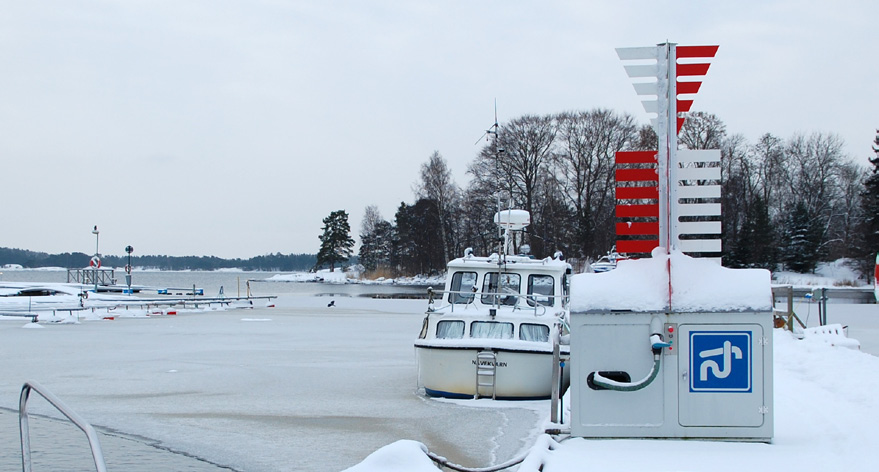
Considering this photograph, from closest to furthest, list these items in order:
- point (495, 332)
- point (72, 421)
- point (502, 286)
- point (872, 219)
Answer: point (72, 421), point (495, 332), point (502, 286), point (872, 219)

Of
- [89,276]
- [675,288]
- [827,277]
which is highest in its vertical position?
[675,288]

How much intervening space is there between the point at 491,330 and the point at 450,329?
708 millimetres

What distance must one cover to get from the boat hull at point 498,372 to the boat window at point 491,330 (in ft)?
2.47

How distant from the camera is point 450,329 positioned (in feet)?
45.3

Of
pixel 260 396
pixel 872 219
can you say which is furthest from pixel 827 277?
pixel 260 396

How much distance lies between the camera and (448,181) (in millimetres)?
72250

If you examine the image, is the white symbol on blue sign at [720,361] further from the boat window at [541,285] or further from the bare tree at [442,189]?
the bare tree at [442,189]

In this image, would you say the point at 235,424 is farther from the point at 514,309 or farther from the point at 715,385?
the point at 715,385

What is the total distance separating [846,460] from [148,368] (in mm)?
14450

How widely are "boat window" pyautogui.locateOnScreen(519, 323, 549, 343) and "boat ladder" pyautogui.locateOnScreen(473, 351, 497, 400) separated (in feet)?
3.09

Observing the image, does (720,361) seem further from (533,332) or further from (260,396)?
(260,396)

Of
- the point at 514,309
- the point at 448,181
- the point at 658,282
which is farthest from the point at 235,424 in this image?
the point at 448,181

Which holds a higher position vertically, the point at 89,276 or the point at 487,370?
the point at 89,276

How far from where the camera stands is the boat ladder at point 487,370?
42.3ft
